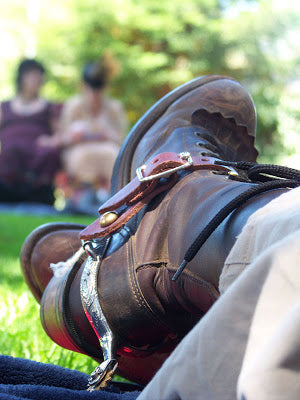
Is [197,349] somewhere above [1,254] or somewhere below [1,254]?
above

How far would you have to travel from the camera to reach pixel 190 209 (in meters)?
0.82

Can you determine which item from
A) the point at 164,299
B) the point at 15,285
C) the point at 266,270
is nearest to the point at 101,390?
the point at 164,299

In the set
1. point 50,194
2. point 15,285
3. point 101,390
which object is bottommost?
point 50,194

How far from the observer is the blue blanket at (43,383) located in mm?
752

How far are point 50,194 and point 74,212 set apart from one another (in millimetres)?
730

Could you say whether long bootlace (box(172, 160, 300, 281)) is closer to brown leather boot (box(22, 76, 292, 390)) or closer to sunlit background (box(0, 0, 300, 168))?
brown leather boot (box(22, 76, 292, 390))

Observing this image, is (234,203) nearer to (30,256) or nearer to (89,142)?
(30,256)

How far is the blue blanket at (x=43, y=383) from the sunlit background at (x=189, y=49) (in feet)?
38.5

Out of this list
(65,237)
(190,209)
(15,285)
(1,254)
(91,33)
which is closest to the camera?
(190,209)

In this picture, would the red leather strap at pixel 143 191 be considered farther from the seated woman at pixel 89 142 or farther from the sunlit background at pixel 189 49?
the sunlit background at pixel 189 49

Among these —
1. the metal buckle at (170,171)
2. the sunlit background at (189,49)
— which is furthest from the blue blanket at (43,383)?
the sunlit background at (189,49)

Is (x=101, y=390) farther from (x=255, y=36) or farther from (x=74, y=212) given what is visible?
(x=255, y=36)

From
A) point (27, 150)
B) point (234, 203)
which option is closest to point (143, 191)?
point (234, 203)

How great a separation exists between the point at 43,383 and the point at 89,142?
429 cm
